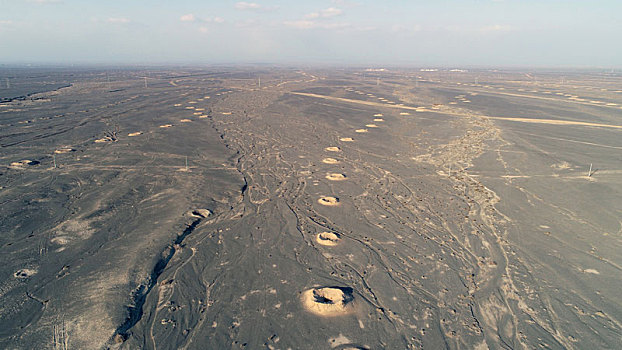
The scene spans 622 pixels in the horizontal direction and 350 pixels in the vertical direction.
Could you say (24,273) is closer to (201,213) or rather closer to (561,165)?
(201,213)

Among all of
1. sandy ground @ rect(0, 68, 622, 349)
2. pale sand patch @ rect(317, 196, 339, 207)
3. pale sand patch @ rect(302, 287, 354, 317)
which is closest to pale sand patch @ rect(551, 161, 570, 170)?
sandy ground @ rect(0, 68, 622, 349)

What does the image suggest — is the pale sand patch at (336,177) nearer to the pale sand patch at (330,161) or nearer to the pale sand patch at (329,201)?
the pale sand patch at (330,161)

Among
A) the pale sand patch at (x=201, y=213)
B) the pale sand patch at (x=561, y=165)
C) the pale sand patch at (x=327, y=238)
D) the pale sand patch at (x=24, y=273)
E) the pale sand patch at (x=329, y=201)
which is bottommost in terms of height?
the pale sand patch at (x=24, y=273)

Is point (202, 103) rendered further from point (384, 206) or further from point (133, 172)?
point (384, 206)

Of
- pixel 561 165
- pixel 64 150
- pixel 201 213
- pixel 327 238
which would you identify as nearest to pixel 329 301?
pixel 327 238

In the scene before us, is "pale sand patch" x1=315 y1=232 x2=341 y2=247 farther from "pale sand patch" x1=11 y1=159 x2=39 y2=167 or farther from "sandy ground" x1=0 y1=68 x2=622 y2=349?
"pale sand patch" x1=11 y1=159 x2=39 y2=167

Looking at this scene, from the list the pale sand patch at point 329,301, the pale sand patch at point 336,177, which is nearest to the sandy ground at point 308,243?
the pale sand patch at point 329,301

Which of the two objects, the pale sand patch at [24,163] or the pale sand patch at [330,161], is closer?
the pale sand patch at [24,163]
